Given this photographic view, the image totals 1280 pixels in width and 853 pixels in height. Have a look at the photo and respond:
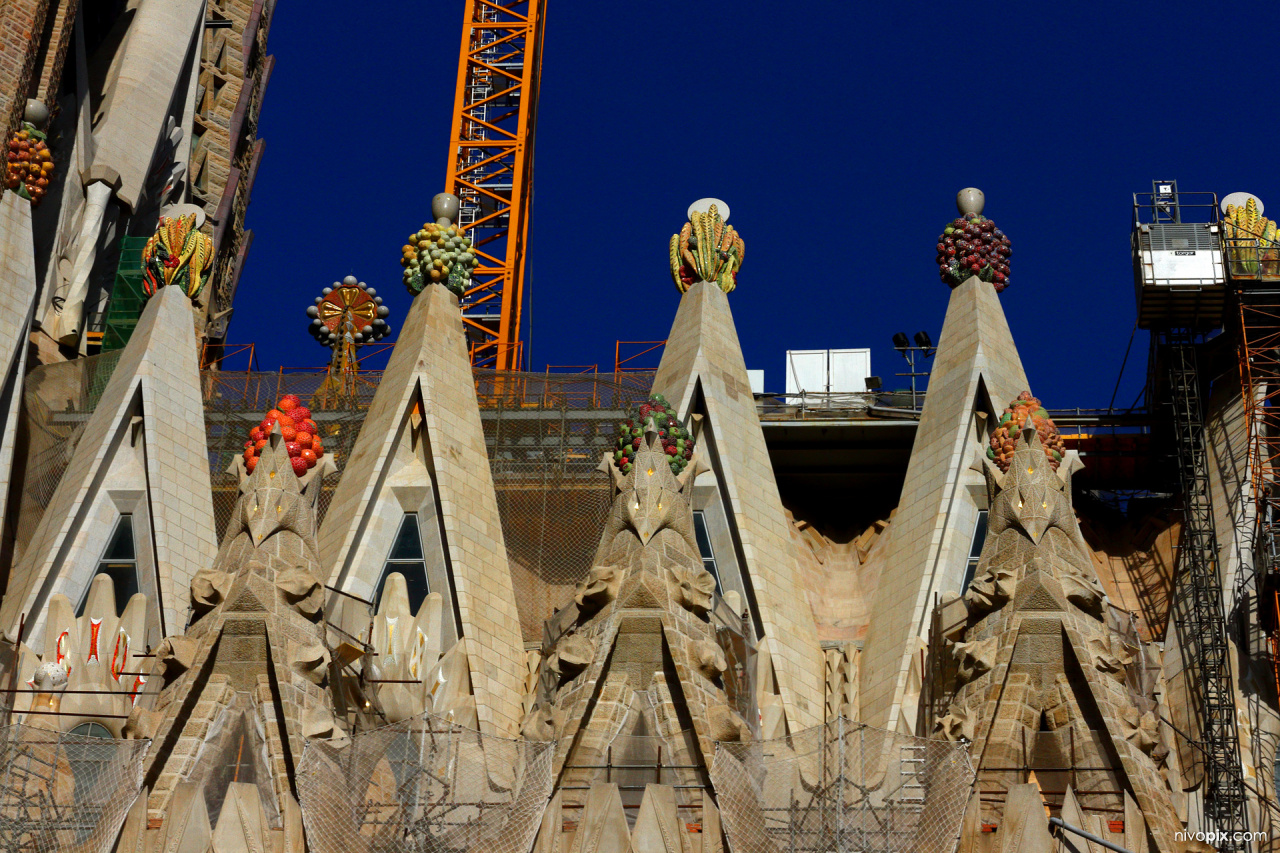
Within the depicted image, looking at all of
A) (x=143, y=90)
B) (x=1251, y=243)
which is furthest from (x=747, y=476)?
(x=143, y=90)

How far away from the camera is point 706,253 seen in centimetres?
2647

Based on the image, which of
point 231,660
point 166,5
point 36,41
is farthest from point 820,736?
point 166,5

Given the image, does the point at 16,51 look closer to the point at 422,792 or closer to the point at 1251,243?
the point at 422,792

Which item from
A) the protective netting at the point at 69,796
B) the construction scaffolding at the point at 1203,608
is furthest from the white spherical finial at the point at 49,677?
the construction scaffolding at the point at 1203,608

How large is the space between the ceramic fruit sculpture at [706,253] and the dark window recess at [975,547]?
15.3ft

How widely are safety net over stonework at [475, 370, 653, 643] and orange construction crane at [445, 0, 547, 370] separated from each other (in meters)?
10.5

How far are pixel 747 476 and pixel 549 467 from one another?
287 cm

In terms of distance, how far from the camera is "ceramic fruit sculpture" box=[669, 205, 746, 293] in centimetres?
2648

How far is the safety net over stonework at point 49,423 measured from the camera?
25.7m

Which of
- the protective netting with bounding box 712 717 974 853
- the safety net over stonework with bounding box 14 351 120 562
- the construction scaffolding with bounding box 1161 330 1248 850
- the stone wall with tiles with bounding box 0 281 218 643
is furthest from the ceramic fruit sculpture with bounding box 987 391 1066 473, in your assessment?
the safety net over stonework with bounding box 14 351 120 562

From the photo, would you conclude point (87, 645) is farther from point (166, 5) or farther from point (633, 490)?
point (166, 5)

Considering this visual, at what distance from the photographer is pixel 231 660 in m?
18.7

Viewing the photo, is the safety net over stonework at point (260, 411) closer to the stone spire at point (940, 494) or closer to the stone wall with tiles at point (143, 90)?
the stone wall with tiles at point (143, 90)

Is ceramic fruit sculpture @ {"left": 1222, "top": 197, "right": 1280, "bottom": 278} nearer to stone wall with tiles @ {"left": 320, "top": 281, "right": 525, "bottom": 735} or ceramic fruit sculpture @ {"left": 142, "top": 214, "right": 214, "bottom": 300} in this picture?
stone wall with tiles @ {"left": 320, "top": 281, "right": 525, "bottom": 735}
